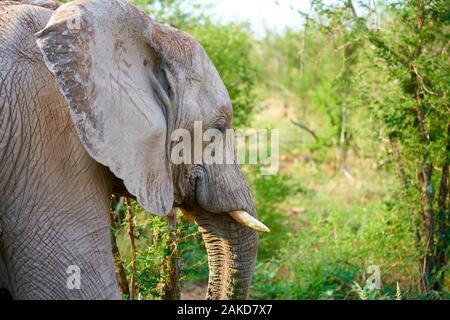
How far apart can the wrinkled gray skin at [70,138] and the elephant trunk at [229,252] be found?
1.36 feet

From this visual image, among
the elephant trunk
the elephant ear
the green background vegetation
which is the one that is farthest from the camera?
the green background vegetation

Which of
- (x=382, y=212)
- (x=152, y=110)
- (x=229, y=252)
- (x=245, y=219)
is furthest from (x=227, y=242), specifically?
(x=382, y=212)

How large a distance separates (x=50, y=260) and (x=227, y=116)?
96 centimetres

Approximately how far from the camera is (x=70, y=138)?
9.32ft

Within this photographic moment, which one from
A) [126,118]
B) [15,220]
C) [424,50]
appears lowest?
[15,220]

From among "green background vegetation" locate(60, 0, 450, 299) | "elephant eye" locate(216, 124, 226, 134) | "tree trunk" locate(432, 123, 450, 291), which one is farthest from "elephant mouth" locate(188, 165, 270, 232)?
"tree trunk" locate(432, 123, 450, 291)

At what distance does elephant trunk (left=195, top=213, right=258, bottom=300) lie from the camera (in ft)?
11.1

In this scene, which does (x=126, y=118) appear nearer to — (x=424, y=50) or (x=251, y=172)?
(x=424, y=50)

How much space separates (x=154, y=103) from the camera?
9.89 ft

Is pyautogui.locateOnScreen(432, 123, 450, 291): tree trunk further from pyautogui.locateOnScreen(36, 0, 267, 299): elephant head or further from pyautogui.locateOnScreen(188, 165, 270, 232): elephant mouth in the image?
pyautogui.locateOnScreen(188, 165, 270, 232): elephant mouth

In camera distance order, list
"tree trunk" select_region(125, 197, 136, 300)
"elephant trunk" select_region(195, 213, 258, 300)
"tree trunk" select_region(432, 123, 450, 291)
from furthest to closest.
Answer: "tree trunk" select_region(432, 123, 450, 291) → "tree trunk" select_region(125, 197, 136, 300) → "elephant trunk" select_region(195, 213, 258, 300)

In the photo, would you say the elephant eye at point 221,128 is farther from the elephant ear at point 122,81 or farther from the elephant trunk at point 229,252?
the elephant trunk at point 229,252

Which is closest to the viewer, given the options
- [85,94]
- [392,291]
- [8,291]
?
[85,94]
